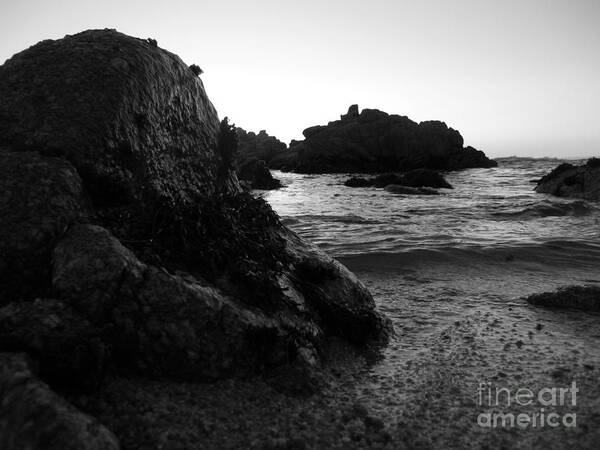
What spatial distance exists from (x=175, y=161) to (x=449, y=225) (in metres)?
11.3

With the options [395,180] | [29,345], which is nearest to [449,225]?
[29,345]

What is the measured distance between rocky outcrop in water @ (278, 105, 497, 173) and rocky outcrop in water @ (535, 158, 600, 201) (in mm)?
38805

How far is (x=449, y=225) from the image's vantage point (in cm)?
1427

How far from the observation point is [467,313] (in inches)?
238

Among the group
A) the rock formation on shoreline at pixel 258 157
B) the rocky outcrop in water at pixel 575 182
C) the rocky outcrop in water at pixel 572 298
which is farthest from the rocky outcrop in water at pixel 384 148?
the rocky outcrop in water at pixel 572 298

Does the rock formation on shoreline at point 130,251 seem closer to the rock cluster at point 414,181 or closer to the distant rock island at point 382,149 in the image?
the rock cluster at point 414,181

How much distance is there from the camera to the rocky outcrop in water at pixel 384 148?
64875 mm

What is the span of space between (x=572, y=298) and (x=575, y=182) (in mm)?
19409

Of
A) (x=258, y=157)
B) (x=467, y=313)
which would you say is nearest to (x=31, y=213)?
(x=467, y=313)

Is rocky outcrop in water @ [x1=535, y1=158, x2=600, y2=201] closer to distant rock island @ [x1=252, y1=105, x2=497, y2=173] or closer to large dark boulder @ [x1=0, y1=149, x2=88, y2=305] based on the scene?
large dark boulder @ [x1=0, y1=149, x2=88, y2=305]

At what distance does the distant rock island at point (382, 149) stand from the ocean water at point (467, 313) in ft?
164

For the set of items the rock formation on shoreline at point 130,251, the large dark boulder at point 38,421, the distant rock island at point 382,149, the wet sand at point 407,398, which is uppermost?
the distant rock island at point 382,149

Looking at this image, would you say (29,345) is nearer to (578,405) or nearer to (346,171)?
(578,405)

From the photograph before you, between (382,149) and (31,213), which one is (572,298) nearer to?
(31,213)
